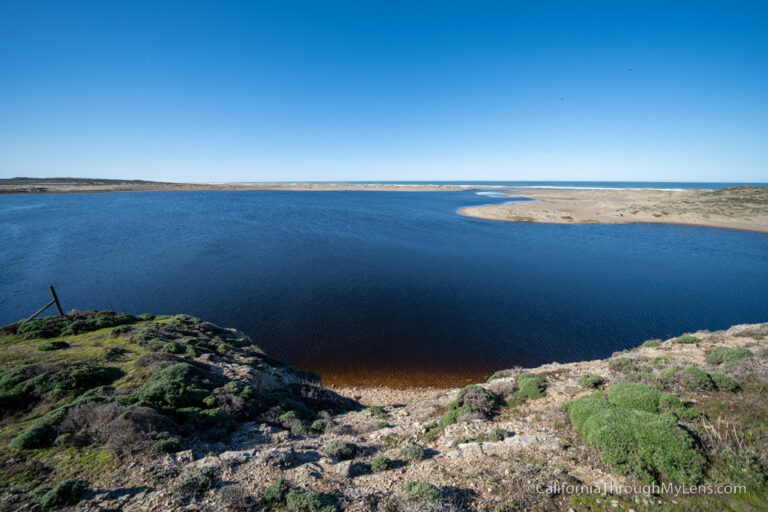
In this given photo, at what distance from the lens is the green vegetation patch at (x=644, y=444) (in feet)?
21.0

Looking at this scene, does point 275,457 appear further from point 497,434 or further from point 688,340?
point 688,340

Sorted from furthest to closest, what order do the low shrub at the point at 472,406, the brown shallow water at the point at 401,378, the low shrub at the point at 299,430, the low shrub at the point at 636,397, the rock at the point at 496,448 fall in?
1. the brown shallow water at the point at 401,378
2. the low shrub at the point at 472,406
3. the low shrub at the point at 299,430
4. the low shrub at the point at 636,397
5. the rock at the point at 496,448

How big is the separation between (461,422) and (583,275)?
3020cm

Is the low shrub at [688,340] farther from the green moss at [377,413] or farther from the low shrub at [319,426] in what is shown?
the low shrub at [319,426]

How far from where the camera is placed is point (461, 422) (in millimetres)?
9961

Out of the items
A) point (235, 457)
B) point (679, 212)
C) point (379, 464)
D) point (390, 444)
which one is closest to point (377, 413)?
point (390, 444)

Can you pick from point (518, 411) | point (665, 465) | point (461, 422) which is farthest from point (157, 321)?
point (665, 465)

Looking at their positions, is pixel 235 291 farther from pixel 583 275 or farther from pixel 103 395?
pixel 583 275

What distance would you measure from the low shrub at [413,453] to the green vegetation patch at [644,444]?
180 inches

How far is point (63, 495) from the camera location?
232 inches

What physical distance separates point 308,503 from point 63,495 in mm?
5160

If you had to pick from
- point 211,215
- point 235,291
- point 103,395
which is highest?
point 211,215

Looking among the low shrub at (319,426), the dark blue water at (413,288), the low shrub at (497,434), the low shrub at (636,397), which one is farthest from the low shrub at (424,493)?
the dark blue water at (413,288)

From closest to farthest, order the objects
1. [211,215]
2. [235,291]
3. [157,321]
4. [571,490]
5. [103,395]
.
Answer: [571,490] < [103,395] < [157,321] < [235,291] < [211,215]
